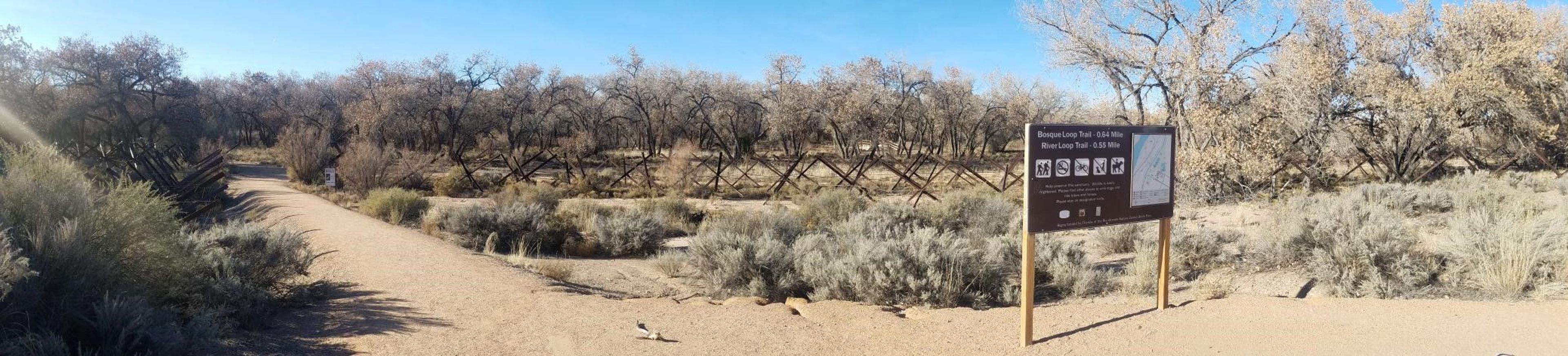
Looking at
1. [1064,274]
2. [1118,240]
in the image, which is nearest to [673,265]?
[1064,274]

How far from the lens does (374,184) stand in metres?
20.8

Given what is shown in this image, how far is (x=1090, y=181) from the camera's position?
502 cm

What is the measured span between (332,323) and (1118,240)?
27.7 feet

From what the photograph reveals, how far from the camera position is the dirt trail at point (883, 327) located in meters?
4.74

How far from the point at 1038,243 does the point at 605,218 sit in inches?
317

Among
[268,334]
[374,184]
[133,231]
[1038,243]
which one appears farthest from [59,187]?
[374,184]

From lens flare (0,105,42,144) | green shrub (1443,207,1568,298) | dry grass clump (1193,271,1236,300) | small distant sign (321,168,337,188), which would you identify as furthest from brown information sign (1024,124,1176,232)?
lens flare (0,105,42,144)

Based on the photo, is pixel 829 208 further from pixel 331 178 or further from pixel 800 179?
pixel 331 178

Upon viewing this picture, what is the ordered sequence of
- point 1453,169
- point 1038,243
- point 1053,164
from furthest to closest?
point 1453,169 < point 1038,243 < point 1053,164

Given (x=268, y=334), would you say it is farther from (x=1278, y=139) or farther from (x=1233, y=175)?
(x=1278, y=139)

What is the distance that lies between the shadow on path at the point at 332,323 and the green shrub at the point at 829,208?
7844 millimetres

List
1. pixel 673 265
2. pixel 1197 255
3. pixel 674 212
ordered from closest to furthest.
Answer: pixel 1197 255
pixel 673 265
pixel 674 212

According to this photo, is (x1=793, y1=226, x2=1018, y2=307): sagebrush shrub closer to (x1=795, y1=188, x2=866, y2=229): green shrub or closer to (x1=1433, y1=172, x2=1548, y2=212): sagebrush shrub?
(x1=1433, y1=172, x2=1548, y2=212): sagebrush shrub

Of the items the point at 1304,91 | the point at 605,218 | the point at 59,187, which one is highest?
the point at 1304,91
